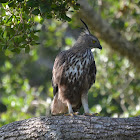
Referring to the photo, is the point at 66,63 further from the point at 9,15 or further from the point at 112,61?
the point at 112,61

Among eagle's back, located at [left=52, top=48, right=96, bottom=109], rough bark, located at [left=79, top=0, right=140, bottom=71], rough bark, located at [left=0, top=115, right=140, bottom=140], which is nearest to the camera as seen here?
rough bark, located at [left=0, top=115, right=140, bottom=140]

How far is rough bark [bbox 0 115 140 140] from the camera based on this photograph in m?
3.67

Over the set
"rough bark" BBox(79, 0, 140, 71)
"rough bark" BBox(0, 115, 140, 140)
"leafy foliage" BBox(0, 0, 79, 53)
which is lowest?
"rough bark" BBox(0, 115, 140, 140)

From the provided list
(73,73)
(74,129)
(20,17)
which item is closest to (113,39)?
(73,73)

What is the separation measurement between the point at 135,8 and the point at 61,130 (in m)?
5.26

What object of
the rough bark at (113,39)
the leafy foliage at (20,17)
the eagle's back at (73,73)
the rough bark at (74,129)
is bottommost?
the rough bark at (74,129)

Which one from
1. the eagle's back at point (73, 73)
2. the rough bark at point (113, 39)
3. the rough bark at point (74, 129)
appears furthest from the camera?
the rough bark at point (113, 39)

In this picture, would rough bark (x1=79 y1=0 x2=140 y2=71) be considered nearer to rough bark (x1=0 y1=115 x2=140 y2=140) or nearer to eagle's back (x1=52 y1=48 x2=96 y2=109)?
eagle's back (x1=52 y1=48 x2=96 y2=109)

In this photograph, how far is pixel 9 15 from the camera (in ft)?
12.7

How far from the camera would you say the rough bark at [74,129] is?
3.67m

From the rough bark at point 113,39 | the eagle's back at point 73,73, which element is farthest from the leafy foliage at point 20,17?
the rough bark at point 113,39

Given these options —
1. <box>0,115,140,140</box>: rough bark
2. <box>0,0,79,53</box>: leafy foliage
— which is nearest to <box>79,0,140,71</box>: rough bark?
<box>0,0,79,53</box>: leafy foliage

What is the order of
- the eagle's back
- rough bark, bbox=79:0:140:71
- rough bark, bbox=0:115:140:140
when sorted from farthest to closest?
rough bark, bbox=79:0:140:71
the eagle's back
rough bark, bbox=0:115:140:140

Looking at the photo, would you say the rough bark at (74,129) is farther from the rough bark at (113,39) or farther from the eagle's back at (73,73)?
the rough bark at (113,39)
